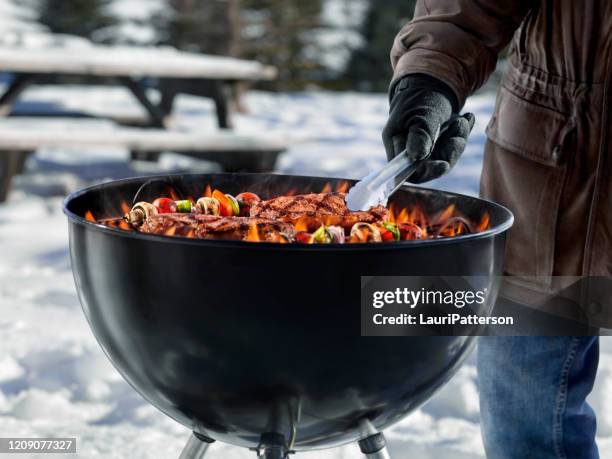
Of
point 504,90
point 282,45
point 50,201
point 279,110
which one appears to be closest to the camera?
point 504,90

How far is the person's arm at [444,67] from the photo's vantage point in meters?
1.46

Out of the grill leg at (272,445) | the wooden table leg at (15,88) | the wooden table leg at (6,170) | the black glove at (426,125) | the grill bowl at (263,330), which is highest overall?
the black glove at (426,125)

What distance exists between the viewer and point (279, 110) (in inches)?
468

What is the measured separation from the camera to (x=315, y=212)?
144 cm

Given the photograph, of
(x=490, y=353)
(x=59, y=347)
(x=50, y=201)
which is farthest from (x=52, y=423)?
(x=50, y=201)

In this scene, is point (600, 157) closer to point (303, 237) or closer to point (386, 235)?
point (386, 235)

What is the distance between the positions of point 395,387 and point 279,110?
1088cm

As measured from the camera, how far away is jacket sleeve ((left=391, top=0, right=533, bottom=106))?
5.01ft

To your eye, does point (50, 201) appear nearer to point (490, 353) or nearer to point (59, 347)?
point (59, 347)

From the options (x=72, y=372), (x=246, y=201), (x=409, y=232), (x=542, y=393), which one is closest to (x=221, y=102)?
(x=72, y=372)

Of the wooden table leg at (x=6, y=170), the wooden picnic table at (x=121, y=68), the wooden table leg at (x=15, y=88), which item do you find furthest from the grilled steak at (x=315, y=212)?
the wooden table leg at (x=15, y=88)

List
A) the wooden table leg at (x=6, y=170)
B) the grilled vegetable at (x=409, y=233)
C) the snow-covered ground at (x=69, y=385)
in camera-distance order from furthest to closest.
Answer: the wooden table leg at (x=6, y=170) → the snow-covered ground at (x=69, y=385) → the grilled vegetable at (x=409, y=233)

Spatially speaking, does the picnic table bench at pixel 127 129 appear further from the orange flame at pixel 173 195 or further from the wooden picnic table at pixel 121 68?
the orange flame at pixel 173 195

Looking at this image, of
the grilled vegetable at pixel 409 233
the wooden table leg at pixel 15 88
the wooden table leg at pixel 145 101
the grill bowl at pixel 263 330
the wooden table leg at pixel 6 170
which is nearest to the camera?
the grill bowl at pixel 263 330
